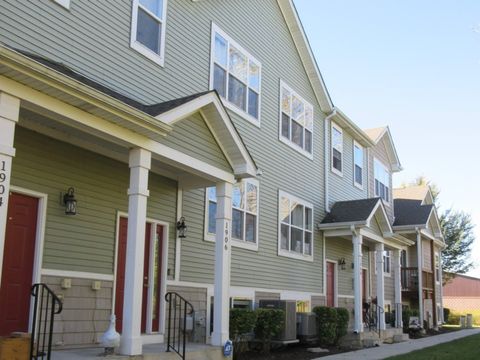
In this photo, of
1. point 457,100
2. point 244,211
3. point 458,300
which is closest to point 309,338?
point 244,211

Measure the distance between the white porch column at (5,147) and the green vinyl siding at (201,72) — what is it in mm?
1902

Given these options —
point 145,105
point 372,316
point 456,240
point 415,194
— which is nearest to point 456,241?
point 456,240

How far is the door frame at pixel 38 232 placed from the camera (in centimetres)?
805

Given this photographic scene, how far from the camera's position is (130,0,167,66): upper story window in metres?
10.1

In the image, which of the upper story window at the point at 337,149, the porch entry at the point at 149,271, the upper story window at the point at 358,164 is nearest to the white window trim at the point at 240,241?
the porch entry at the point at 149,271

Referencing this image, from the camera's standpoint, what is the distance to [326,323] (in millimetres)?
14430

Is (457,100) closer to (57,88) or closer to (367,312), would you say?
(367,312)

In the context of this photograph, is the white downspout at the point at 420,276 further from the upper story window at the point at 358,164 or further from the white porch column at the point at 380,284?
the white porch column at the point at 380,284

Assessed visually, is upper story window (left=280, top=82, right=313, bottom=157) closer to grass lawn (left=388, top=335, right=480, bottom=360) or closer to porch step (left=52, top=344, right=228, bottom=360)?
grass lawn (left=388, top=335, right=480, bottom=360)

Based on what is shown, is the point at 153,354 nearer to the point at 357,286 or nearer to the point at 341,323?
the point at 341,323

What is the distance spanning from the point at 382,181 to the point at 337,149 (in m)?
5.85

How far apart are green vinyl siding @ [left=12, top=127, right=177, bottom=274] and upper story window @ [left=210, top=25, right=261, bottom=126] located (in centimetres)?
382

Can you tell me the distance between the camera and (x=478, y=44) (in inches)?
410

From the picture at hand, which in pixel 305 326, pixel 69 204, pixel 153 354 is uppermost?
pixel 69 204
